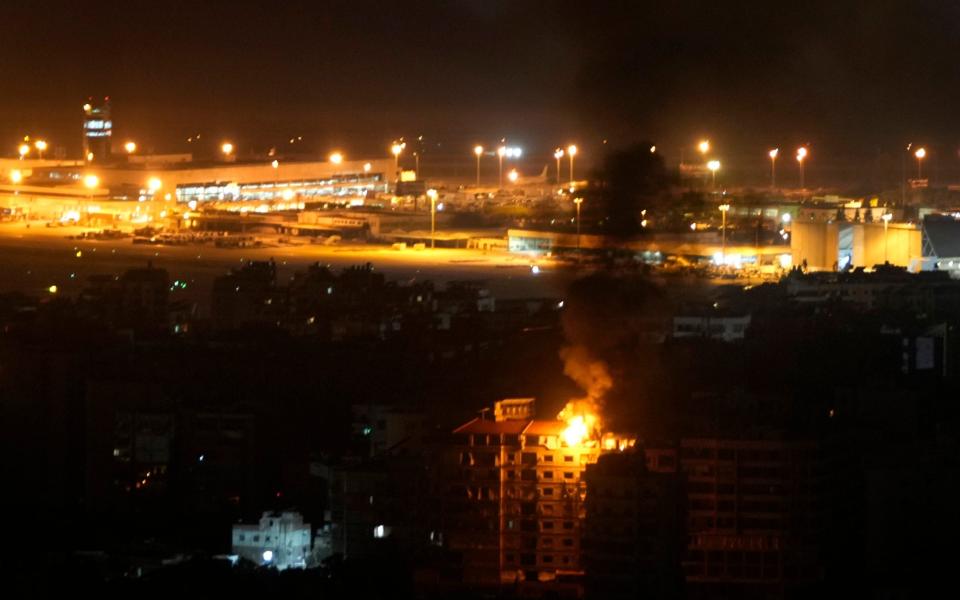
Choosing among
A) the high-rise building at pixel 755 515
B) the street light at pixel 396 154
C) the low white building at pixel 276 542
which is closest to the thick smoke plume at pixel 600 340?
the high-rise building at pixel 755 515

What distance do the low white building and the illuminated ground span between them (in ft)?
16.2

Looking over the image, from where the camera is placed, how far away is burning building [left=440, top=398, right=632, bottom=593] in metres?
7.94

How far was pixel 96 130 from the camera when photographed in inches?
960

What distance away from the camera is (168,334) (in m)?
12.6

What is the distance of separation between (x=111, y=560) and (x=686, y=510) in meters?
2.00

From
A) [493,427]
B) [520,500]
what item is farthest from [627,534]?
[493,427]

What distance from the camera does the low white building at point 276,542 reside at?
8453mm

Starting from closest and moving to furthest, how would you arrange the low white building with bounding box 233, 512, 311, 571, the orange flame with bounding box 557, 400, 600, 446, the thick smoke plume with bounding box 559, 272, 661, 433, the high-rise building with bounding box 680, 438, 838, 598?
1. the high-rise building with bounding box 680, 438, 838, 598
2. the orange flame with bounding box 557, 400, 600, 446
3. the thick smoke plume with bounding box 559, 272, 661, 433
4. the low white building with bounding box 233, 512, 311, 571

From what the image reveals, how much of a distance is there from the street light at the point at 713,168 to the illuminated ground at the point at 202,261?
3.65ft

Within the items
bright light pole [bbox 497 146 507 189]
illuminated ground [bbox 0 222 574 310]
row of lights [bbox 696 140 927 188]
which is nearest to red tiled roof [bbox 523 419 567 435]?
illuminated ground [bbox 0 222 574 310]

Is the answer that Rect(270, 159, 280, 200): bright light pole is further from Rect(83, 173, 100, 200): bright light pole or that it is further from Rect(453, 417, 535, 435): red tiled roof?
Rect(453, 417, 535, 435): red tiled roof

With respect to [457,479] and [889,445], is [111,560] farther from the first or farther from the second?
[889,445]

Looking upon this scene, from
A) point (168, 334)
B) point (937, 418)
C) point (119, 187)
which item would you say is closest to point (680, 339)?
point (937, 418)

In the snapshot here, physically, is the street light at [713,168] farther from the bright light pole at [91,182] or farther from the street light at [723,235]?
the bright light pole at [91,182]
